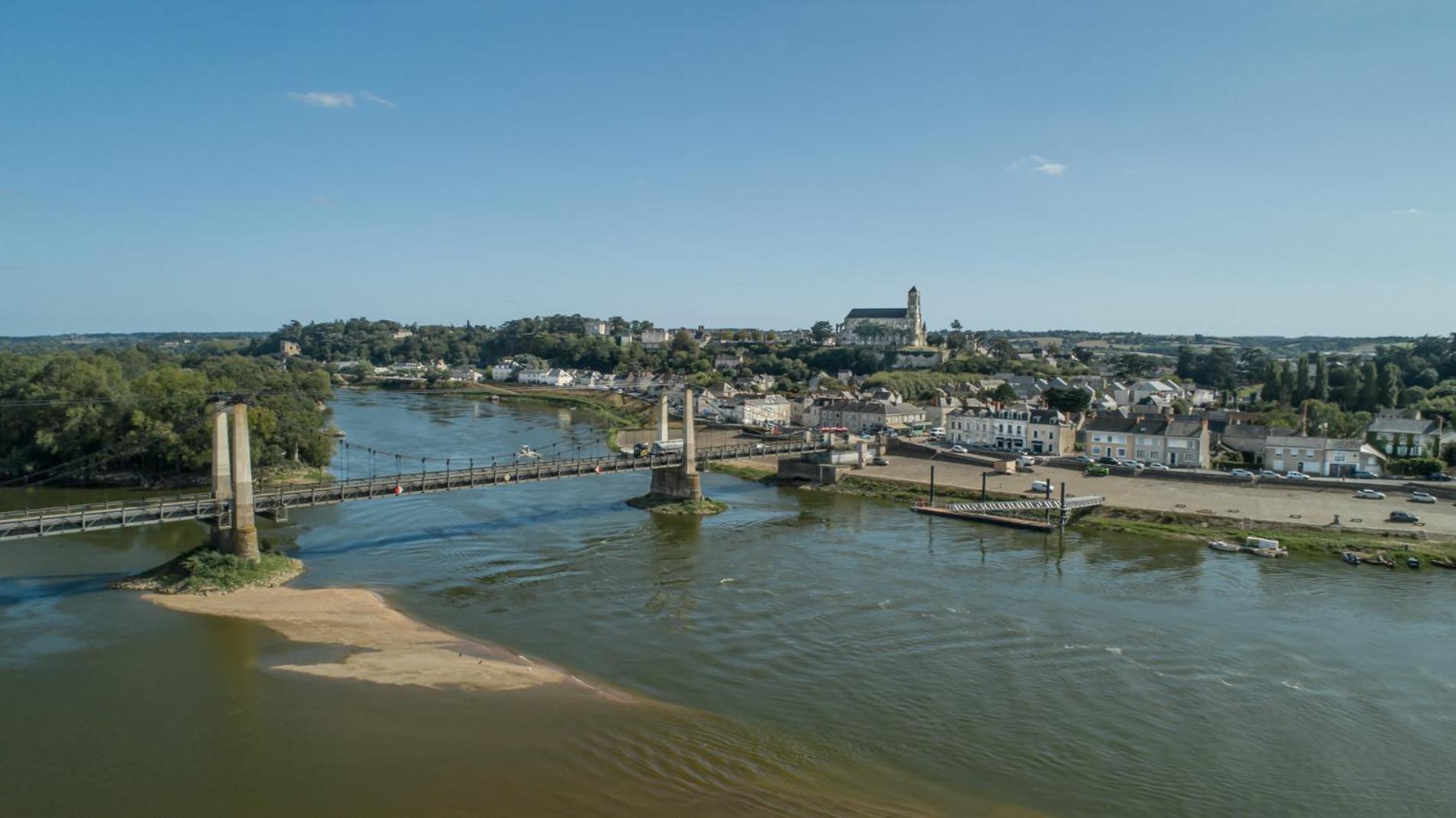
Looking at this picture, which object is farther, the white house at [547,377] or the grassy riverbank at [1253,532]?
the white house at [547,377]

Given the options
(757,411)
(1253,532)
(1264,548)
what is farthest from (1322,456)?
(757,411)

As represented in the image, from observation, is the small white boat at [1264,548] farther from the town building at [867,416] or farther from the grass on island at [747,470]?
the town building at [867,416]

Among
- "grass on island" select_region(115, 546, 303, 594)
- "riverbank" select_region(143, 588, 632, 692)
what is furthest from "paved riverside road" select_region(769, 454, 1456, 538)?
"grass on island" select_region(115, 546, 303, 594)

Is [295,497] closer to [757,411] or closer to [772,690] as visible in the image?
[772,690]

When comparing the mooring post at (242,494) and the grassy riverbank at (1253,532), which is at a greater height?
the mooring post at (242,494)

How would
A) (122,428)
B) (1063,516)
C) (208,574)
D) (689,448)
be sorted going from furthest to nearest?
(122,428)
(689,448)
(1063,516)
(208,574)

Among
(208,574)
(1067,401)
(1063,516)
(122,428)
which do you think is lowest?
(1063,516)

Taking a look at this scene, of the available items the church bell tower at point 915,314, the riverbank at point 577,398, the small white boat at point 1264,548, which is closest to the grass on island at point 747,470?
the riverbank at point 577,398
